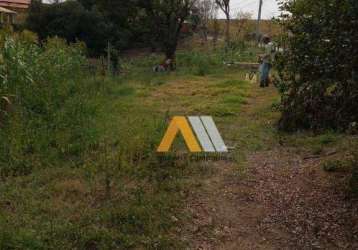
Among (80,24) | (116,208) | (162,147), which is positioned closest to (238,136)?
(162,147)

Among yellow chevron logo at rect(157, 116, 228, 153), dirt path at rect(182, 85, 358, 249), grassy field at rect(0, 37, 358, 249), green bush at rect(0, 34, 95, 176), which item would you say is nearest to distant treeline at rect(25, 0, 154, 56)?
green bush at rect(0, 34, 95, 176)

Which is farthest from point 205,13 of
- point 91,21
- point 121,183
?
point 121,183

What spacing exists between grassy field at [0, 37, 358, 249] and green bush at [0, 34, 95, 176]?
120 millimetres

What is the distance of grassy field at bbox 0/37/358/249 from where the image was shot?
121 inches

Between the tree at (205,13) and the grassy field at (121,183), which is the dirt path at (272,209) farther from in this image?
the tree at (205,13)

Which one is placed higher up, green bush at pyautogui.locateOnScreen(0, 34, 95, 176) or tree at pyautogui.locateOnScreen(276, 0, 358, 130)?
tree at pyautogui.locateOnScreen(276, 0, 358, 130)

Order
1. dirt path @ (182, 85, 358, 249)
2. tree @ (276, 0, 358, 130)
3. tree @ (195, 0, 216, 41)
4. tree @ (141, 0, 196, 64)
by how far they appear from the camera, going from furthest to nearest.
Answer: tree @ (195, 0, 216, 41), tree @ (141, 0, 196, 64), dirt path @ (182, 85, 358, 249), tree @ (276, 0, 358, 130)

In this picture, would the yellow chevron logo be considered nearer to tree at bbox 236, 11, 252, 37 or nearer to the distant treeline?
the distant treeline

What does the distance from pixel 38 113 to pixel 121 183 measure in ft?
8.73

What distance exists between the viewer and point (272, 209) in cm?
374

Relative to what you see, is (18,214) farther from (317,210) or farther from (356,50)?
(356,50)

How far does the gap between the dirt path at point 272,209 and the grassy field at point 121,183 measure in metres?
0.13

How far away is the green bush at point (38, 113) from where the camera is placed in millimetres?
4727

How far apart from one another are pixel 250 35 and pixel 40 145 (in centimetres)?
2595
